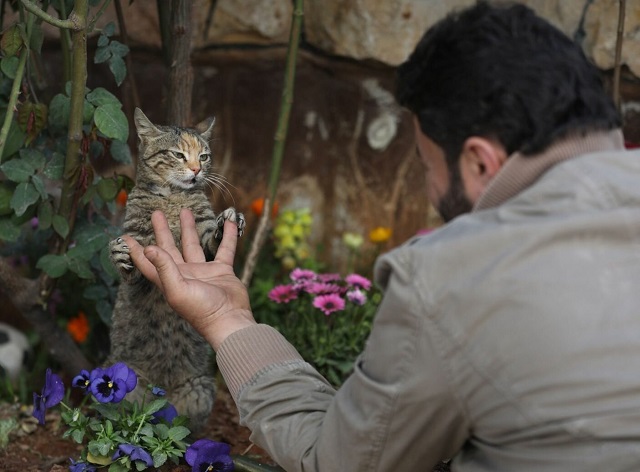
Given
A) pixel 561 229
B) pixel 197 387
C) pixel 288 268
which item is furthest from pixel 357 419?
pixel 288 268

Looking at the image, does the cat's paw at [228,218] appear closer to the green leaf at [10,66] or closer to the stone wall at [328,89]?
the green leaf at [10,66]

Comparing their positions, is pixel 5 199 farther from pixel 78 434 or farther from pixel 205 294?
pixel 205 294

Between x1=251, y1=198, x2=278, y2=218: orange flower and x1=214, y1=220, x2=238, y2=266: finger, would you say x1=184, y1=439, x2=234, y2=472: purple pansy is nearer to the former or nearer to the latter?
x1=214, y1=220, x2=238, y2=266: finger

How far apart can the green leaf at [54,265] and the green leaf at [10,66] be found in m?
0.61

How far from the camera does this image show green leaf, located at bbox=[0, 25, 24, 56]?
2750 mm

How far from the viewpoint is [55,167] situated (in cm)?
297

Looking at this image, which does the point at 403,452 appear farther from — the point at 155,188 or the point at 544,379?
the point at 155,188

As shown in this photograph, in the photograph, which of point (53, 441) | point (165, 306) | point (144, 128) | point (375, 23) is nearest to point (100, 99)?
point (144, 128)

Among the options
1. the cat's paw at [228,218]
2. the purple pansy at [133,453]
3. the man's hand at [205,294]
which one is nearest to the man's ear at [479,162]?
the man's hand at [205,294]

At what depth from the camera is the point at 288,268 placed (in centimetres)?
436

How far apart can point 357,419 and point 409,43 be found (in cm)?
280

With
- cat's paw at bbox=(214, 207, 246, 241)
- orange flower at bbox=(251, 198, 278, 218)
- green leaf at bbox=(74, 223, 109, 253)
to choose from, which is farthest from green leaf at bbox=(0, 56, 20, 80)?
orange flower at bbox=(251, 198, 278, 218)

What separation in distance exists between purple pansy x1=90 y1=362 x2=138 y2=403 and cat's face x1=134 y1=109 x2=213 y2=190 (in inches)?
26.4

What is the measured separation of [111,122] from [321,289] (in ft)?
3.59
